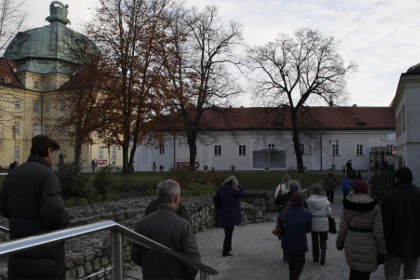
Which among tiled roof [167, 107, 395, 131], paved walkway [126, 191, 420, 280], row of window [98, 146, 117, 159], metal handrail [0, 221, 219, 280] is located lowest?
paved walkway [126, 191, 420, 280]

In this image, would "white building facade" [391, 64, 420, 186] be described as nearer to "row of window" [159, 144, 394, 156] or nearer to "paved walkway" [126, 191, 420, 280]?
"paved walkway" [126, 191, 420, 280]

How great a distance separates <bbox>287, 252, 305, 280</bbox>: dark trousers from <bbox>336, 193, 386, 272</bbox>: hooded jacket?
1.31 metres

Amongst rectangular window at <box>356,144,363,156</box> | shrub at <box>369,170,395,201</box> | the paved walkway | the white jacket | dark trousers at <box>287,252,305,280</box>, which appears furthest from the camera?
rectangular window at <box>356,144,363,156</box>

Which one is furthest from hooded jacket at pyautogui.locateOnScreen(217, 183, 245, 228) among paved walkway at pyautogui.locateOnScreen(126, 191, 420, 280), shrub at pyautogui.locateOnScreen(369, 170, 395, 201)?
shrub at pyautogui.locateOnScreen(369, 170, 395, 201)

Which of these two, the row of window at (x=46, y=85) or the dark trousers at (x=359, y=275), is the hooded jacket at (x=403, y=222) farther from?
the row of window at (x=46, y=85)

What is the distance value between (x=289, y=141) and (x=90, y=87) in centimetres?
3704

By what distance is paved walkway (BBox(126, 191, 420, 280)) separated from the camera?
7.60 m

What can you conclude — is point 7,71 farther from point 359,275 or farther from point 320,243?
point 359,275

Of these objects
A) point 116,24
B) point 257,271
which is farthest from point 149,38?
point 257,271

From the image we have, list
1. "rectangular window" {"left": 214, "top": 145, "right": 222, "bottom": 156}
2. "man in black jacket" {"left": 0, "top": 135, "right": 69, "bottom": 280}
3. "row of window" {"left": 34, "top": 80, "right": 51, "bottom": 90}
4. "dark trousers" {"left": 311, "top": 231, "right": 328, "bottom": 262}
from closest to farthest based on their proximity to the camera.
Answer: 1. "man in black jacket" {"left": 0, "top": 135, "right": 69, "bottom": 280}
2. "dark trousers" {"left": 311, "top": 231, "right": 328, "bottom": 262}
3. "rectangular window" {"left": 214, "top": 145, "right": 222, "bottom": 156}
4. "row of window" {"left": 34, "top": 80, "right": 51, "bottom": 90}

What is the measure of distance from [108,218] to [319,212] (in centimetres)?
533

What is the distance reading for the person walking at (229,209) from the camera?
9.00m

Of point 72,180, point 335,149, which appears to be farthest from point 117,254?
point 335,149

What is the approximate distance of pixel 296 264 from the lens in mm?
6711
